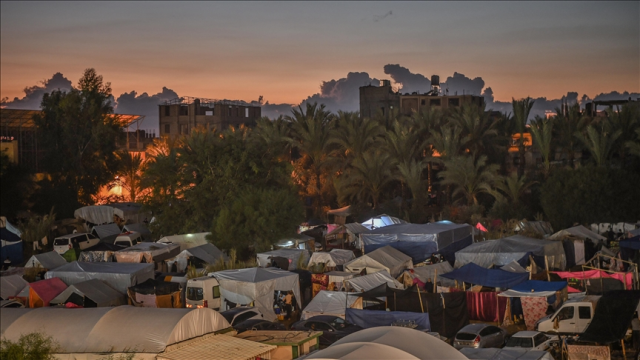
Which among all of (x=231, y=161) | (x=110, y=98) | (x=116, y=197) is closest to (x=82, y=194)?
(x=116, y=197)

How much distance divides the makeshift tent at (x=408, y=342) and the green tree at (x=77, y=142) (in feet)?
129

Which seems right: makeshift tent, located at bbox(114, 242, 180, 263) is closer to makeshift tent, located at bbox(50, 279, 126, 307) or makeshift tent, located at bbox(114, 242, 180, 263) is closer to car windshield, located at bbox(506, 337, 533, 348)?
makeshift tent, located at bbox(50, 279, 126, 307)

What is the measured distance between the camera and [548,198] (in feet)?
118

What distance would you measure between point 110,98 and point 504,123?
28.1m

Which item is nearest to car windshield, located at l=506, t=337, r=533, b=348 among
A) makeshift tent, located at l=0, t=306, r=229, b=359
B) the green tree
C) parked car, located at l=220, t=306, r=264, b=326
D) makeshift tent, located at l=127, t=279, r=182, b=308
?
makeshift tent, located at l=0, t=306, r=229, b=359

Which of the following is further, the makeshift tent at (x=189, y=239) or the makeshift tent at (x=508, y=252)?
the makeshift tent at (x=189, y=239)

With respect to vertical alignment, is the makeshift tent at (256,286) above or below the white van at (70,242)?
above

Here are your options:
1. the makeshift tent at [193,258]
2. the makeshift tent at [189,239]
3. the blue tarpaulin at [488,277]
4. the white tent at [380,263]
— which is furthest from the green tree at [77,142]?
the blue tarpaulin at [488,277]

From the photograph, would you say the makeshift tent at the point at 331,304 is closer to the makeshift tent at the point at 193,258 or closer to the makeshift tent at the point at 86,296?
the makeshift tent at the point at 86,296

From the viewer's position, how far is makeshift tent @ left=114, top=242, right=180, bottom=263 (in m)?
26.9

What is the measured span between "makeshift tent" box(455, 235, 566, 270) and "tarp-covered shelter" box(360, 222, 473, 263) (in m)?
1.90

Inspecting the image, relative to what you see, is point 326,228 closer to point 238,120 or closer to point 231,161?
point 231,161

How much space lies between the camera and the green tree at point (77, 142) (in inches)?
1871

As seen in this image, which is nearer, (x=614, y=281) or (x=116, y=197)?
(x=614, y=281)
